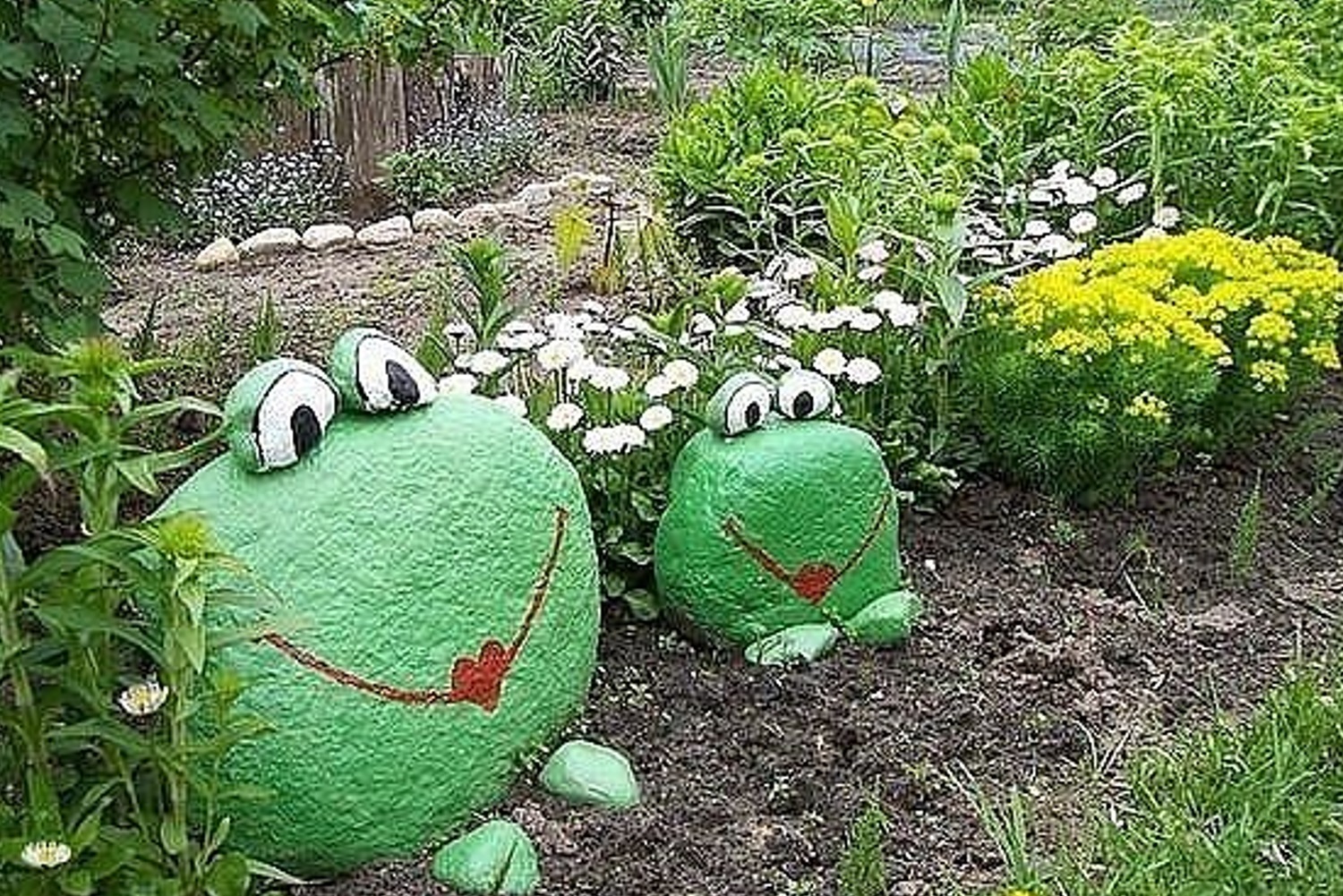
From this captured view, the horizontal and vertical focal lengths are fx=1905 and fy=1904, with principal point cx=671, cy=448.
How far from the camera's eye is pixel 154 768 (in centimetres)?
272

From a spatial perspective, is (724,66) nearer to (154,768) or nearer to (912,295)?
(912,295)

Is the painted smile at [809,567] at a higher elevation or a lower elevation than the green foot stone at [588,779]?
higher

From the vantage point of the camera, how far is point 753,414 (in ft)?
12.0

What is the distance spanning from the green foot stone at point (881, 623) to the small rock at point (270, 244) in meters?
3.53

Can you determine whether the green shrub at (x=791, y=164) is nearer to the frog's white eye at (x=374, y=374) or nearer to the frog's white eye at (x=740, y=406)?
the frog's white eye at (x=740, y=406)

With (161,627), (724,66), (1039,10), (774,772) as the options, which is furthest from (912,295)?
(724,66)

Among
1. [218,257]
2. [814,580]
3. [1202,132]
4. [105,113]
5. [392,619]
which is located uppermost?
[105,113]

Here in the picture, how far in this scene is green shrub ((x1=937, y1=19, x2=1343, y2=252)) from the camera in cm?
515

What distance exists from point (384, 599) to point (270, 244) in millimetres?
3915

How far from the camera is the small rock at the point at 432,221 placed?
6785mm

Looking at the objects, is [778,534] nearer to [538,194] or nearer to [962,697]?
[962,697]

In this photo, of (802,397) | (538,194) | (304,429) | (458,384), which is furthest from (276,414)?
(538,194)

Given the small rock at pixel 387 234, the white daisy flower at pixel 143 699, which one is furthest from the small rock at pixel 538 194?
the white daisy flower at pixel 143 699

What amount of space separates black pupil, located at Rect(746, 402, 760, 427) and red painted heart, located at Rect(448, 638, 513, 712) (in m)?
0.79
